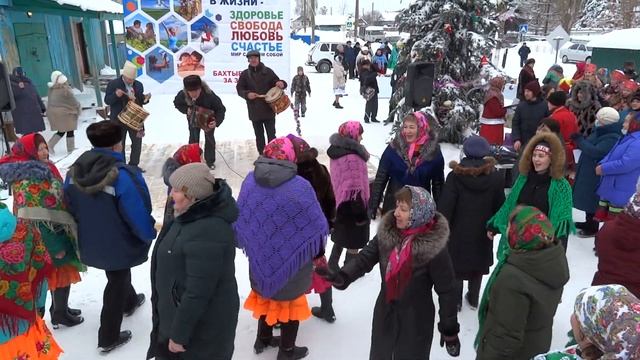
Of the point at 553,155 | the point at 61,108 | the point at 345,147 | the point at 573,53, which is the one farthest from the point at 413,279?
the point at 573,53

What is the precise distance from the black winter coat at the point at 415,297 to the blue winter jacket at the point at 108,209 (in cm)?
159

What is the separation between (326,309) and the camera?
165 inches

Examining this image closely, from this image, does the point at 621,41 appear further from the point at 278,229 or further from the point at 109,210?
the point at 109,210

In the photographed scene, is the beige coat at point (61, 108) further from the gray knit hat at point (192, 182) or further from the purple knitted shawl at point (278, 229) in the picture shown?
the gray knit hat at point (192, 182)

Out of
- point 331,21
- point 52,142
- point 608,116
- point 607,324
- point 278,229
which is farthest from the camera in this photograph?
point 331,21

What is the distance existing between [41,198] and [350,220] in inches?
97.9

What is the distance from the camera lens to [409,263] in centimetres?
271

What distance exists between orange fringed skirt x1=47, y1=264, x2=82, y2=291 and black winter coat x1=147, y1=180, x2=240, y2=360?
1.40 m

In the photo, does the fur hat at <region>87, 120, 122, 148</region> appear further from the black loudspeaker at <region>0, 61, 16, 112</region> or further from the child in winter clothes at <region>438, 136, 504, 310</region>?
the black loudspeaker at <region>0, 61, 16, 112</region>

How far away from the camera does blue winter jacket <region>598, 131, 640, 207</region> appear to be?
4.91 metres

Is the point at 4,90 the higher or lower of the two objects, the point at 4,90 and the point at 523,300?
the higher

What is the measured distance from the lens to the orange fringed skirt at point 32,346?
9.16 ft

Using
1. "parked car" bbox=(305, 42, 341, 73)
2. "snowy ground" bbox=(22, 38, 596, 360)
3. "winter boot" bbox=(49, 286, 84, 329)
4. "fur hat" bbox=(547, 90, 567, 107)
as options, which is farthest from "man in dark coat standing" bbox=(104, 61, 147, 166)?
"parked car" bbox=(305, 42, 341, 73)

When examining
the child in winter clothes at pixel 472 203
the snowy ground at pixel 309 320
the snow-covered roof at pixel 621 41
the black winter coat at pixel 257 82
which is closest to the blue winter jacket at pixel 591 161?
the snowy ground at pixel 309 320
